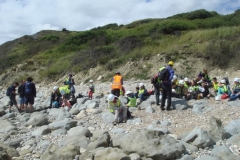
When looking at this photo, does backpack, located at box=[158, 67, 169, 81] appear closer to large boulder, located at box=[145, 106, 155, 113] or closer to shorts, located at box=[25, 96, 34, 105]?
large boulder, located at box=[145, 106, 155, 113]

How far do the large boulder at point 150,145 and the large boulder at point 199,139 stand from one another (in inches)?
18.5

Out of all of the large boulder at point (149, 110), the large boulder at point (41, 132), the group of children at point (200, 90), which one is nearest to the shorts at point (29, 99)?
the large boulder at point (41, 132)

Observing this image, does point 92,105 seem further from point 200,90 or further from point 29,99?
point 200,90

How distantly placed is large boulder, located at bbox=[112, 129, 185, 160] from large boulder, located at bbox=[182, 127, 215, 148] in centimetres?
47

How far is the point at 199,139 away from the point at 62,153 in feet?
9.88

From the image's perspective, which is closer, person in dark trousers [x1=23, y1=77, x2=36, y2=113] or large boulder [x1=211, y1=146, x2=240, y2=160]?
large boulder [x1=211, y1=146, x2=240, y2=160]

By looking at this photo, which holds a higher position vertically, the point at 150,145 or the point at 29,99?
the point at 29,99

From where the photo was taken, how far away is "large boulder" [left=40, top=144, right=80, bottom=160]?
670cm

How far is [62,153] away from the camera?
688 centimetres

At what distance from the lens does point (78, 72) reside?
82.0 ft

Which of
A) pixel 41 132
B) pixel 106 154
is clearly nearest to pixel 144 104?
pixel 41 132

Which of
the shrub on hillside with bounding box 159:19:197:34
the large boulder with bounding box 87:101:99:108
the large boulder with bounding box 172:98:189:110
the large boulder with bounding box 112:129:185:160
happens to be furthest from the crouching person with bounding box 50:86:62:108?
the shrub on hillside with bounding box 159:19:197:34

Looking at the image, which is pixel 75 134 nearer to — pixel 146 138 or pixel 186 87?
pixel 146 138

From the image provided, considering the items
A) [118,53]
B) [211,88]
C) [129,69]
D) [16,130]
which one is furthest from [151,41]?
[16,130]
